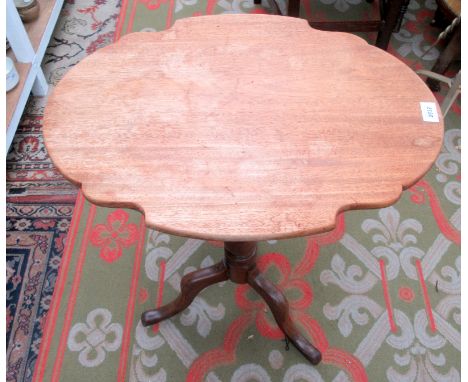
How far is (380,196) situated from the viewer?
0.84m

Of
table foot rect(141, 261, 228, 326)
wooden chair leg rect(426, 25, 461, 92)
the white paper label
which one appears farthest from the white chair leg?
wooden chair leg rect(426, 25, 461, 92)

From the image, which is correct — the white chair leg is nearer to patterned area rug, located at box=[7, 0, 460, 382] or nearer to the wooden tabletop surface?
patterned area rug, located at box=[7, 0, 460, 382]

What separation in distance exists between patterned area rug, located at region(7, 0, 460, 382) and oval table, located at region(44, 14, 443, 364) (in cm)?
43

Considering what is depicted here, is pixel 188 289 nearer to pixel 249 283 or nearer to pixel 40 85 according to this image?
pixel 249 283

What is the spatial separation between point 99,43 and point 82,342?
154cm

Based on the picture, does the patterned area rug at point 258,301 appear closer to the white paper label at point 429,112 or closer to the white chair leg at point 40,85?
the white chair leg at point 40,85

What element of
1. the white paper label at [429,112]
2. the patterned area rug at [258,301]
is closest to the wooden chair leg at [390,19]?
the patterned area rug at [258,301]

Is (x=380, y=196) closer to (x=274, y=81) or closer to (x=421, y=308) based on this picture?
(x=274, y=81)

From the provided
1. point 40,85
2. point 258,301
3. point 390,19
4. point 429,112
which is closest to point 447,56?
point 390,19

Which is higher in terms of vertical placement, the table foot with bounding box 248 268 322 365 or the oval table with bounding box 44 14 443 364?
the oval table with bounding box 44 14 443 364

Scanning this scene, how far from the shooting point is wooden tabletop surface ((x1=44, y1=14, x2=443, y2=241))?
84 cm

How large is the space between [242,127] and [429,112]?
43 centimetres

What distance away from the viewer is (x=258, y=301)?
58.6 inches
